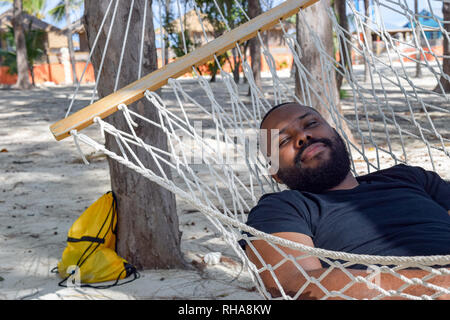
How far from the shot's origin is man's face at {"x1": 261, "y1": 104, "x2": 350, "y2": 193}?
142cm

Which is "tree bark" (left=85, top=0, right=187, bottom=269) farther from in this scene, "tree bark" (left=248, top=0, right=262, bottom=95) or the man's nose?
"tree bark" (left=248, top=0, right=262, bottom=95)

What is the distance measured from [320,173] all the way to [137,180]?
92 centimetres

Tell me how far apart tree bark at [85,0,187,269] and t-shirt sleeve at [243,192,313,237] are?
0.87 m

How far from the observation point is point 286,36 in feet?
6.77

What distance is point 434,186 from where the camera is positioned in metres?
1.54

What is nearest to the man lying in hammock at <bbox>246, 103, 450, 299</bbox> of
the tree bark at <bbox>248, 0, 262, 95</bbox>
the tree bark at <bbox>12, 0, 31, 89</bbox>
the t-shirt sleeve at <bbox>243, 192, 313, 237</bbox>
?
the t-shirt sleeve at <bbox>243, 192, 313, 237</bbox>

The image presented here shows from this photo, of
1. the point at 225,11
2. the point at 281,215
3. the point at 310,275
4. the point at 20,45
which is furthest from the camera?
the point at 20,45

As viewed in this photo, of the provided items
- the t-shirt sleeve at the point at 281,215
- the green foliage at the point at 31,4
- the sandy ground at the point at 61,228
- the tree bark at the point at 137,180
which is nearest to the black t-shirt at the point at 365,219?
the t-shirt sleeve at the point at 281,215

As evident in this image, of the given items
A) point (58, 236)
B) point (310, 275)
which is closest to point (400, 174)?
point (310, 275)

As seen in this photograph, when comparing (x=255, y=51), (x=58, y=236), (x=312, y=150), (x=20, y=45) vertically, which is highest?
(x=20, y=45)

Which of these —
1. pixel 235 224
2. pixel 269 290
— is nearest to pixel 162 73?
pixel 235 224

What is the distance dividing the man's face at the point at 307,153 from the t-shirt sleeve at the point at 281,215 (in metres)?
0.11

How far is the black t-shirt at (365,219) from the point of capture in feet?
4.05

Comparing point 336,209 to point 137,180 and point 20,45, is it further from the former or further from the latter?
point 20,45
